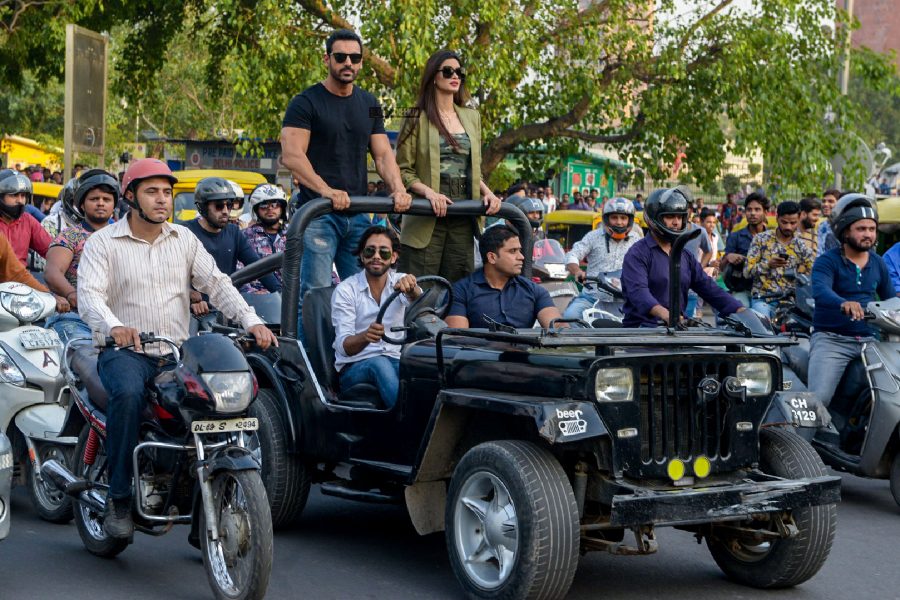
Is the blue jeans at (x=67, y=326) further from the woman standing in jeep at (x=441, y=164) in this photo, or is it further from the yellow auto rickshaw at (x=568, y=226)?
the yellow auto rickshaw at (x=568, y=226)

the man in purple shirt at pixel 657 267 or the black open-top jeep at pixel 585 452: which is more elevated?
the man in purple shirt at pixel 657 267

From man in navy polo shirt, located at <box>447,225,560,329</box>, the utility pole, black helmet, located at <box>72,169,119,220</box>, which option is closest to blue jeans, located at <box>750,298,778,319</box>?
man in navy polo shirt, located at <box>447,225,560,329</box>

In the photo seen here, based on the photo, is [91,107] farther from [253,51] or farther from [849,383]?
[849,383]

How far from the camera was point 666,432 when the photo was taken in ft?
18.6

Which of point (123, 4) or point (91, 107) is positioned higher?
point (123, 4)

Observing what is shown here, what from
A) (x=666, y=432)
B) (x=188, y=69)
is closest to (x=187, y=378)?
(x=666, y=432)

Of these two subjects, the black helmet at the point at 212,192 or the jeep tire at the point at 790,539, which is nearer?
the jeep tire at the point at 790,539

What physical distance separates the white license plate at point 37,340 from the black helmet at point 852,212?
16.0 ft

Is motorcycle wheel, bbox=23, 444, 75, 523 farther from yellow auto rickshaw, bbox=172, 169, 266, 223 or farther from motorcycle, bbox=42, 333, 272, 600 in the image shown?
yellow auto rickshaw, bbox=172, 169, 266, 223

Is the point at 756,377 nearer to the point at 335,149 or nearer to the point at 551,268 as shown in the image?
the point at 335,149

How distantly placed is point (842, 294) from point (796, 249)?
313 cm

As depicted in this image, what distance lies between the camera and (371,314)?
283 inches

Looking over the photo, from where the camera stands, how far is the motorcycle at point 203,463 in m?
5.52

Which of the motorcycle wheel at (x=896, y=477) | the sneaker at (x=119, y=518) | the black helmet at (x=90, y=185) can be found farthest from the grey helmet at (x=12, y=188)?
the motorcycle wheel at (x=896, y=477)
